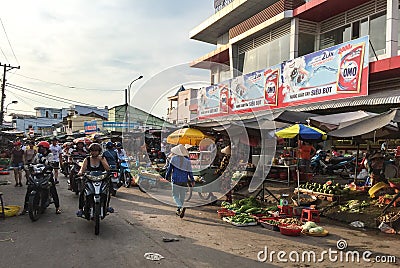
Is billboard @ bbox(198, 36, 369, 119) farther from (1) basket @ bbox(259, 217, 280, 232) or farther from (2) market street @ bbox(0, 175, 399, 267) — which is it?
(1) basket @ bbox(259, 217, 280, 232)

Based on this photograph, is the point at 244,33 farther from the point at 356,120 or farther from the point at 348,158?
the point at 356,120

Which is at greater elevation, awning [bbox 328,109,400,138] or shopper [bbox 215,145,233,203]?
awning [bbox 328,109,400,138]

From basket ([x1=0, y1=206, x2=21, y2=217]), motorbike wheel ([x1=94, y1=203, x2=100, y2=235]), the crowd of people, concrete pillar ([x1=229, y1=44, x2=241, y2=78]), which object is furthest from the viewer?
concrete pillar ([x1=229, y1=44, x2=241, y2=78])

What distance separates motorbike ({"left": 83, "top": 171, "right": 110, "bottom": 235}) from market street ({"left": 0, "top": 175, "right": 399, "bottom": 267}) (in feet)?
1.11

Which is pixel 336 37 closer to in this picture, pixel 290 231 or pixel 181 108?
pixel 181 108

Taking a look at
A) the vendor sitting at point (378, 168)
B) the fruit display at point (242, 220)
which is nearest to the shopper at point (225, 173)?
the fruit display at point (242, 220)

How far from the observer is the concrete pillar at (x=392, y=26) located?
12.4 meters

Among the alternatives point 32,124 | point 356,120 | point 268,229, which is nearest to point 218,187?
point 268,229

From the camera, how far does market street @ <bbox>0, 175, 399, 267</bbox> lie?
494 cm

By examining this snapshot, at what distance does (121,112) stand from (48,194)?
2818 cm

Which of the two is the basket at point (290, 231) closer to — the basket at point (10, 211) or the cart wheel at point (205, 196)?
the cart wheel at point (205, 196)

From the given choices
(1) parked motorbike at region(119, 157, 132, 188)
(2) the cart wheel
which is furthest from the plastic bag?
(1) parked motorbike at region(119, 157, 132, 188)

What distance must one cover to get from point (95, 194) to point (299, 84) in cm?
1112

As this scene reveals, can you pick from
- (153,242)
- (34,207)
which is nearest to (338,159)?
(153,242)
